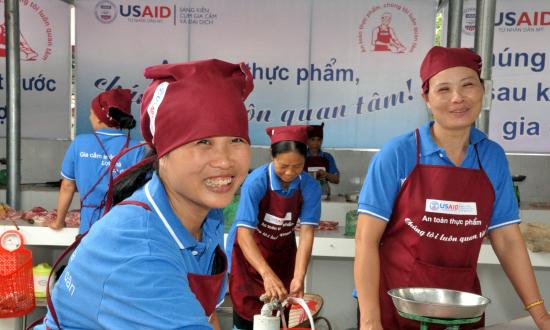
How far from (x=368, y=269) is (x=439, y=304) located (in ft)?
1.60

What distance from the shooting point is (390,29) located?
7.30m

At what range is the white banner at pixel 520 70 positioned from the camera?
705cm

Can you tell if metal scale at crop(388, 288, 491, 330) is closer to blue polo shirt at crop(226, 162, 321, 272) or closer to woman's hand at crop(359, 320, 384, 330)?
woman's hand at crop(359, 320, 384, 330)

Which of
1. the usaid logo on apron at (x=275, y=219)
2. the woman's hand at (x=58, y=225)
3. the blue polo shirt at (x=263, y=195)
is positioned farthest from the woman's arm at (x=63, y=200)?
the usaid logo on apron at (x=275, y=219)

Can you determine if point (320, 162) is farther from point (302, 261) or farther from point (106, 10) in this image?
point (302, 261)

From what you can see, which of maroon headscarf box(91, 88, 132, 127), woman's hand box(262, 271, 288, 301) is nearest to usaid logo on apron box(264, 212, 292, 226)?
woman's hand box(262, 271, 288, 301)

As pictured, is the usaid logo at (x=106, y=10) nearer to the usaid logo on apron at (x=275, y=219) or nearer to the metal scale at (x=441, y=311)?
the usaid logo on apron at (x=275, y=219)

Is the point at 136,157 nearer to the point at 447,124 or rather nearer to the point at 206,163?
the point at 447,124

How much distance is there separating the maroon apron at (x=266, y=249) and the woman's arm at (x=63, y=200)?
4.92 feet

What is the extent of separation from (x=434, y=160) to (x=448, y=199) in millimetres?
161

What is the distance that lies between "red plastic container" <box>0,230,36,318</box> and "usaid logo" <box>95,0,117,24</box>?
3826 millimetres

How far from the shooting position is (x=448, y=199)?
2.23m

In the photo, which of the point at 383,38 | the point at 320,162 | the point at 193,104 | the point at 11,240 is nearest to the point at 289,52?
the point at 383,38

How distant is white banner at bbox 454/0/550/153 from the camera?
705cm
